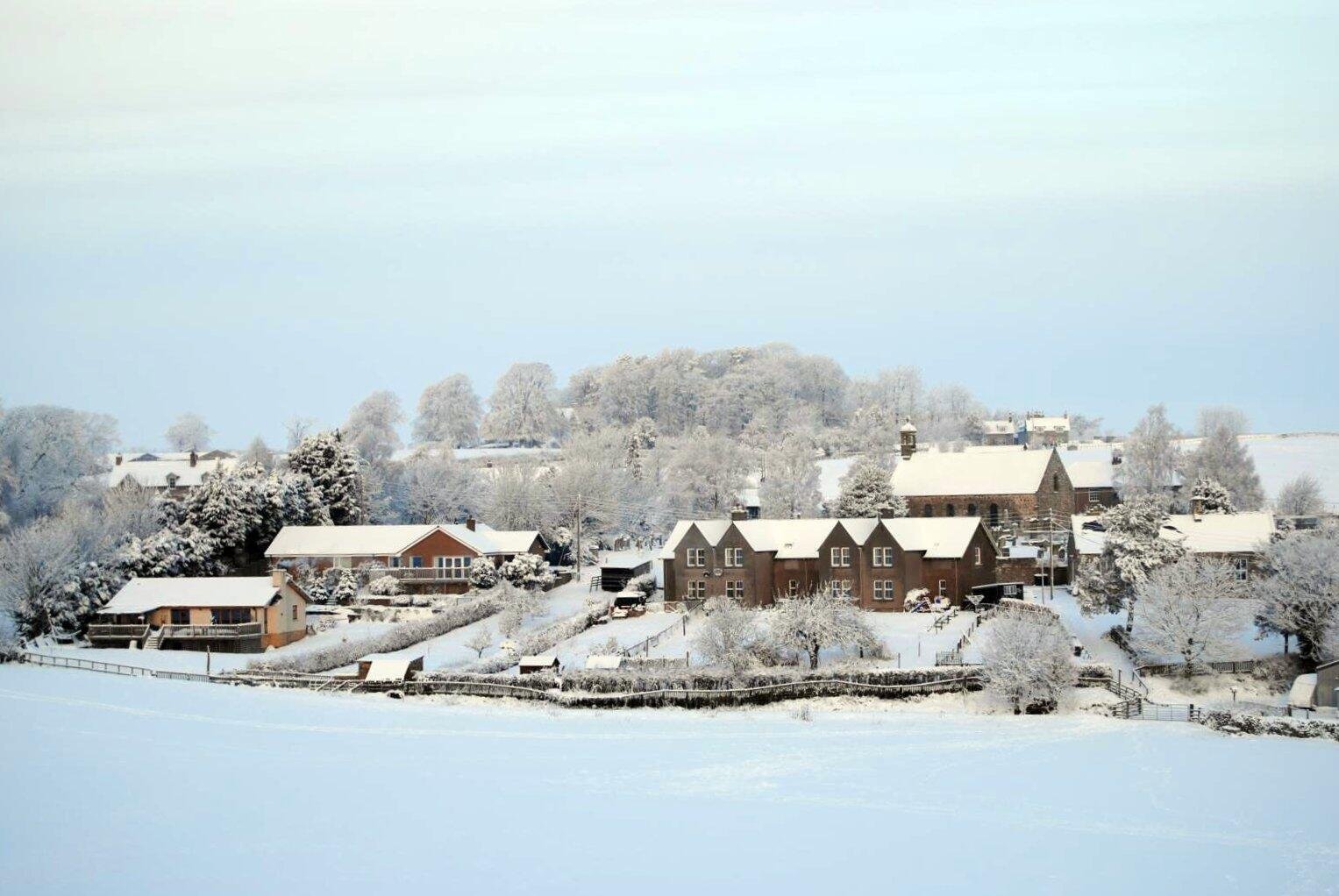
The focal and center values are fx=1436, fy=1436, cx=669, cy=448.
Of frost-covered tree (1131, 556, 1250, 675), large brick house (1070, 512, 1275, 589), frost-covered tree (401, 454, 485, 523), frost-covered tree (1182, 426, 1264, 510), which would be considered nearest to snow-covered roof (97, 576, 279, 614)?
large brick house (1070, 512, 1275, 589)

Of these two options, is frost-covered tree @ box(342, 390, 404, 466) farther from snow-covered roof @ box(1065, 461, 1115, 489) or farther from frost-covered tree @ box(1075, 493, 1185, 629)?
frost-covered tree @ box(1075, 493, 1185, 629)

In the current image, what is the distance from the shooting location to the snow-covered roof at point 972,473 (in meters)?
82.9

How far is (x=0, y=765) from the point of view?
3644cm

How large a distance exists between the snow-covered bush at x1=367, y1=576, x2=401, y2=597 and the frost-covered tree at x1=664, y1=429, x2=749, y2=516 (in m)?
32.1

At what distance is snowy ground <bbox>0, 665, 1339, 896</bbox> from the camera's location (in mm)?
28859

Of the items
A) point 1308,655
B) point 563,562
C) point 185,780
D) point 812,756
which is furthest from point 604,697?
point 563,562

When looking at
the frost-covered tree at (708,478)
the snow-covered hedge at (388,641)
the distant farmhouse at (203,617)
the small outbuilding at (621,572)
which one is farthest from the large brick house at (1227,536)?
the frost-covered tree at (708,478)

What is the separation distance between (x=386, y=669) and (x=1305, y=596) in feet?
102

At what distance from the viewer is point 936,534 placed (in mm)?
61469

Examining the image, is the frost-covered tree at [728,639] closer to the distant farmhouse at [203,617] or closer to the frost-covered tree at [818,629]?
the frost-covered tree at [818,629]

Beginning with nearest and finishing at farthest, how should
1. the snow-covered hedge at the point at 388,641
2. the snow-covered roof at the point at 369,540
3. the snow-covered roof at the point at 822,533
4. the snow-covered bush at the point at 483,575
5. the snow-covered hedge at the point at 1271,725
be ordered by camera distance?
the snow-covered hedge at the point at 1271,725, the snow-covered hedge at the point at 388,641, the snow-covered roof at the point at 822,533, the snow-covered bush at the point at 483,575, the snow-covered roof at the point at 369,540

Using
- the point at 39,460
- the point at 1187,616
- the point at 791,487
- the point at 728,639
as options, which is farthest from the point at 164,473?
the point at 1187,616

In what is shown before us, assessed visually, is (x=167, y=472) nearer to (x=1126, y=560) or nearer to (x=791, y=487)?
(x=791, y=487)

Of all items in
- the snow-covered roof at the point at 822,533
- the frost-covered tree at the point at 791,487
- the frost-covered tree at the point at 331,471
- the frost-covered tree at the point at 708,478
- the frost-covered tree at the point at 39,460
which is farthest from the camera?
the frost-covered tree at the point at 708,478
